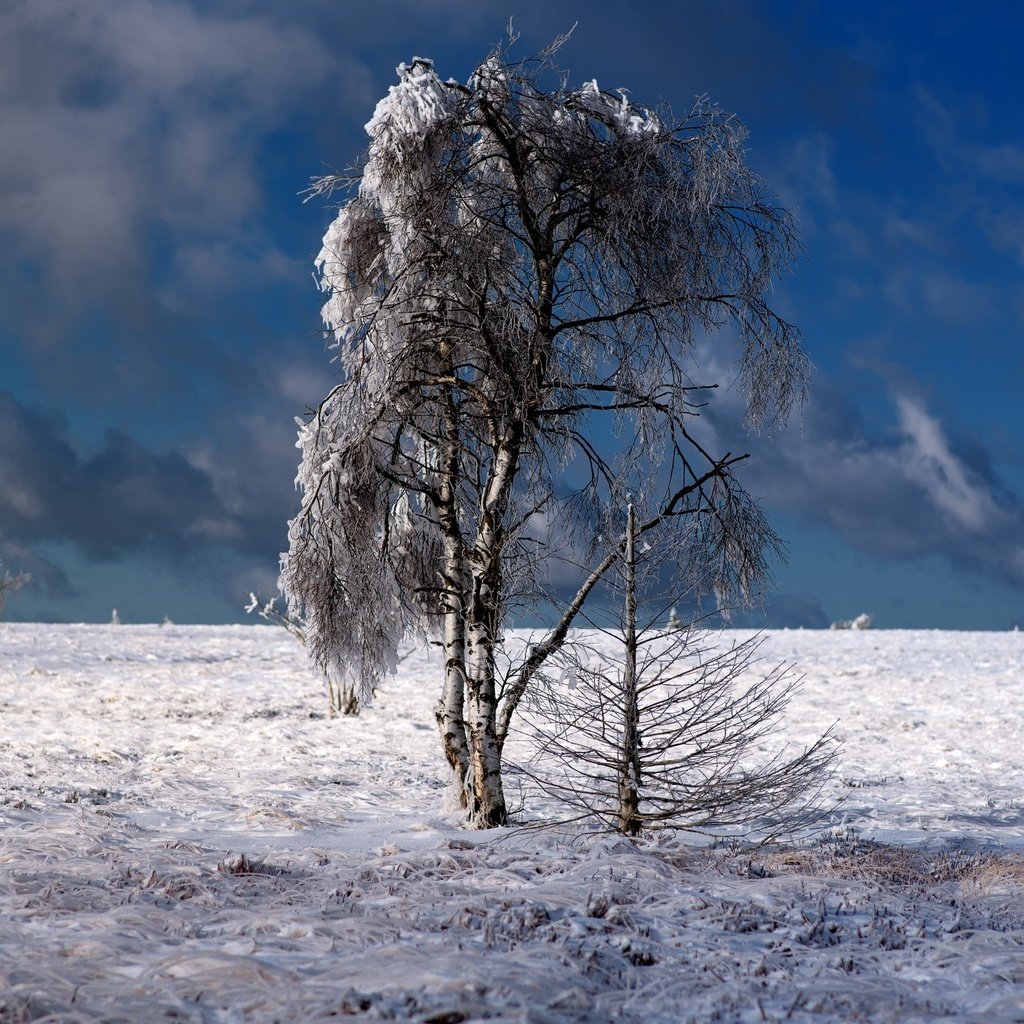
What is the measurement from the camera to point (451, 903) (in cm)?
633

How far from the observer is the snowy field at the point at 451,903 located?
4711 mm

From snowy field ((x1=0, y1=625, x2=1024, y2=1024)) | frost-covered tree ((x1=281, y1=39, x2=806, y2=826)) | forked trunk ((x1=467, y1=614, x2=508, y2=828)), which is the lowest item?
snowy field ((x1=0, y1=625, x2=1024, y2=1024))

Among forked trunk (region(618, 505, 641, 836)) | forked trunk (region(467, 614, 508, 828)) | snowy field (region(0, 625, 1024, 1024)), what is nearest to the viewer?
snowy field (region(0, 625, 1024, 1024))

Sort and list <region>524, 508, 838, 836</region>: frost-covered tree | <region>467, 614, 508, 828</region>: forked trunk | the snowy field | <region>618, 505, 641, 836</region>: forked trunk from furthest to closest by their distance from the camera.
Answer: <region>467, 614, 508, 828</region>: forked trunk
<region>618, 505, 641, 836</region>: forked trunk
<region>524, 508, 838, 836</region>: frost-covered tree
the snowy field

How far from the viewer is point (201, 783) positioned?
46.2 ft

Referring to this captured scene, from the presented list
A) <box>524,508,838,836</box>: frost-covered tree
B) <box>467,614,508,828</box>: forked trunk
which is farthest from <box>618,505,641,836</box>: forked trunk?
<box>467,614,508,828</box>: forked trunk

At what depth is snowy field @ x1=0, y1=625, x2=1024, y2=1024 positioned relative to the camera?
15.5ft

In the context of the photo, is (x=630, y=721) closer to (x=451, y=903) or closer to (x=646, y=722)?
(x=646, y=722)

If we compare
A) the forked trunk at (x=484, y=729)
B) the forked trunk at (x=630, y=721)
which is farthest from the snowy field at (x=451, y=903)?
the forked trunk at (x=484, y=729)

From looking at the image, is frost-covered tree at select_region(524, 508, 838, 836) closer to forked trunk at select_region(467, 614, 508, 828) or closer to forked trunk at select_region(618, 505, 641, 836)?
forked trunk at select_region(618, 505, 641, 836)

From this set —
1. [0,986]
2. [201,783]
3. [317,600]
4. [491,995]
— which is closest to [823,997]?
[491,995]

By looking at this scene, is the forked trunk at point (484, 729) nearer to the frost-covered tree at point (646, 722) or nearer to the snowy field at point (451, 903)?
the snowy field at point (451, 903)

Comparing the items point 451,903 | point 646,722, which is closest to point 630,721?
point 646,722

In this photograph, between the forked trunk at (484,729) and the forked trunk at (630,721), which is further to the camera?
the forked trunk at (484,729)
